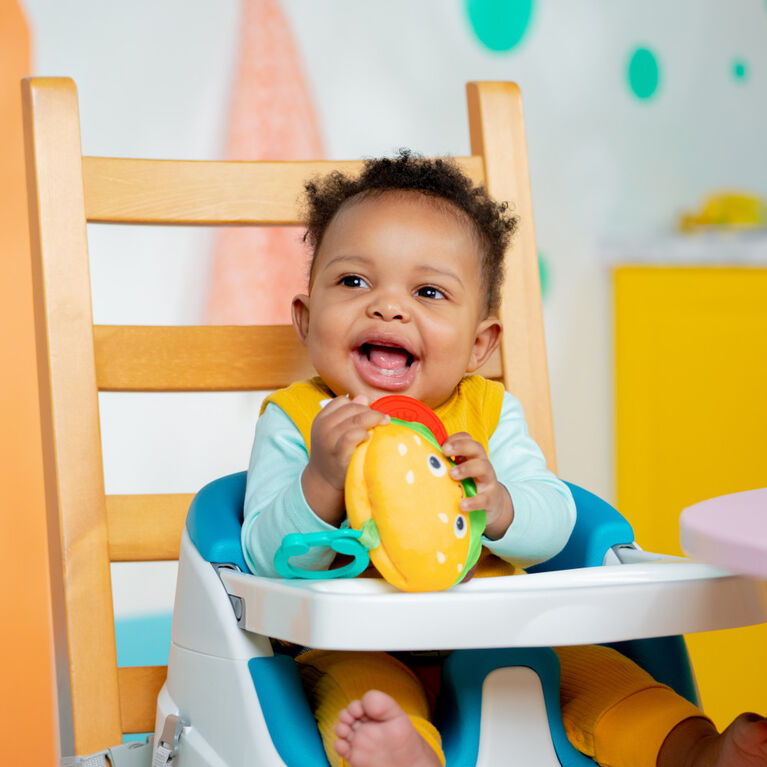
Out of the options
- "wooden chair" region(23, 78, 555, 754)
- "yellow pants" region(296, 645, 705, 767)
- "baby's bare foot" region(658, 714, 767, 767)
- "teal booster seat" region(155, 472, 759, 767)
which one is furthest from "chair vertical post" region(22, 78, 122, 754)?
"baby's bare foot" region(658, 714, 767, 767)

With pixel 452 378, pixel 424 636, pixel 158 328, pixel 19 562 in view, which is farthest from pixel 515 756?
pixel 19 562

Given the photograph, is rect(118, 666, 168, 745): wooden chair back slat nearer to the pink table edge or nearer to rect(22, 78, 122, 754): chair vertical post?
rect(22, 78, 122, 754): chair vertical post

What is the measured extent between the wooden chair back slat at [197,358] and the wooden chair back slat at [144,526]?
10cm

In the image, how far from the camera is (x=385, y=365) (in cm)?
74

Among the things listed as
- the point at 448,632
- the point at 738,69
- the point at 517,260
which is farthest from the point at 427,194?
the point at 738,69

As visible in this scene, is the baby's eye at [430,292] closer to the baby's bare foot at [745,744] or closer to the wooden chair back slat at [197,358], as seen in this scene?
the wooden chair back slat at [197,358]

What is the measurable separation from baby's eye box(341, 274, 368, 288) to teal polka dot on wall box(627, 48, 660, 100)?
110 centimetres

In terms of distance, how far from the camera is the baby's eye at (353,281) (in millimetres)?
746

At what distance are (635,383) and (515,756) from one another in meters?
1.13

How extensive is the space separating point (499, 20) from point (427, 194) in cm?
94

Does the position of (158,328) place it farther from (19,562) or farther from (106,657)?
(19,562)

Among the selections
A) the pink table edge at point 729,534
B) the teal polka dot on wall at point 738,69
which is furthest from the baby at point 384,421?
the teal polka dot on wall at point 738,69

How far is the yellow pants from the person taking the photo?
1.88ft

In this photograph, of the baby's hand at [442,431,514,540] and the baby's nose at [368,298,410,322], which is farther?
the baby's nose at [368,298,410,322]
